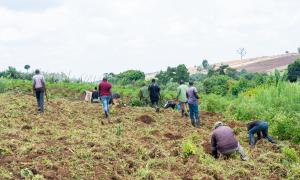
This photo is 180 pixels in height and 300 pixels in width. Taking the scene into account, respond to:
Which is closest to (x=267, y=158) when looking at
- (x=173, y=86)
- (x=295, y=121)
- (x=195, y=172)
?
(x=195, y=172)

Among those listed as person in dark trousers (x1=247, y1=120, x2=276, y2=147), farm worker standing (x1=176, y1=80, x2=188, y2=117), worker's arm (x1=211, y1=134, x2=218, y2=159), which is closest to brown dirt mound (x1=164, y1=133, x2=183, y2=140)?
person in dark trousers (x1=247, y1=120, x2=276, y2=147)

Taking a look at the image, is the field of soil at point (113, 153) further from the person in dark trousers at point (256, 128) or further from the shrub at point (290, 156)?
the person in dark trousers at point (256, 128)

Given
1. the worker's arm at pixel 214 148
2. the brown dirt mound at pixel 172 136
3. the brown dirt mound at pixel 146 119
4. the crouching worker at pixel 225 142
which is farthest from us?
the brown dirt mound at pixel 146 119

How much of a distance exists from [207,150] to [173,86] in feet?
94.6

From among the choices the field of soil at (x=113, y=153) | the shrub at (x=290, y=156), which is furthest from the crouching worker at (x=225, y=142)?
the shrub at (x=290, y=156)

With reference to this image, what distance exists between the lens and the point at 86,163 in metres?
10.6

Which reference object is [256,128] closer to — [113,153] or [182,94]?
[113,153]

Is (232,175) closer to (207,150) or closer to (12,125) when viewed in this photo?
Result: (207,150)

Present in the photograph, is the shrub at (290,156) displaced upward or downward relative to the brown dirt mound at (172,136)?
downward

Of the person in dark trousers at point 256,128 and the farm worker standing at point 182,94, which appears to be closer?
the person in dark trousers at point 256,128

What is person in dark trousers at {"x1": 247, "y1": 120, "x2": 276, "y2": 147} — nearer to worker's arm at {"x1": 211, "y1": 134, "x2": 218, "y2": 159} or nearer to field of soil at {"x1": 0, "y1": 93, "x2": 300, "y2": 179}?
field of soil at {"x1": 0, "y1": 93, "x2": 300, "y2": 179}

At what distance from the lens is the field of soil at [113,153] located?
10.2 metres

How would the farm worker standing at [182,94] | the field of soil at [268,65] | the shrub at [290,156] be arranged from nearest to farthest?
the shrub at [290,156] < the farm worker standing at [182,94] < the field of soil at [268,65]

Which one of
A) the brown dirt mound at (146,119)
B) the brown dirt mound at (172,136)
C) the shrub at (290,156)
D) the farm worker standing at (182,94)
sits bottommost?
the shrub at (290,156)
